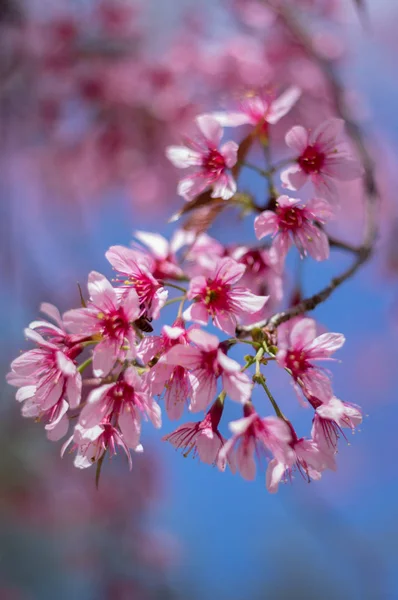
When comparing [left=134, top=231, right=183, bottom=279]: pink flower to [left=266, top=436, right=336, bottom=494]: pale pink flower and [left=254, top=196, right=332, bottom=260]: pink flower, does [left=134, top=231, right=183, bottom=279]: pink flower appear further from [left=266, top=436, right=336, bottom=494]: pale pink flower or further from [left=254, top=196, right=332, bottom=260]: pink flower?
[left=266, top=436, right=336, bottom=494]: pale pink flower

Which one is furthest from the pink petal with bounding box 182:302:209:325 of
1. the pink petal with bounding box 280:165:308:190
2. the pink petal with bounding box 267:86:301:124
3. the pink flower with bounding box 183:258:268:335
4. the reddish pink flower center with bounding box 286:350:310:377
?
the pink petal with bounding box 267:86:301:124

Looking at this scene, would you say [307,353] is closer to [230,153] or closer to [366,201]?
[230,153]

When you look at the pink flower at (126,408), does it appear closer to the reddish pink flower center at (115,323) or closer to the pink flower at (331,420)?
the reddish pink flower center at (115,323)

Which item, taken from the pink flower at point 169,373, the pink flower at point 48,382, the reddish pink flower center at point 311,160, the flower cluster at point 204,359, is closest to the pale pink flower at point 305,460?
the flower cluster at point 204,359

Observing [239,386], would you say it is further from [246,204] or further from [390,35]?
[390,35]

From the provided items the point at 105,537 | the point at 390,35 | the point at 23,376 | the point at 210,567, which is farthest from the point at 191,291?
the point at 390,35

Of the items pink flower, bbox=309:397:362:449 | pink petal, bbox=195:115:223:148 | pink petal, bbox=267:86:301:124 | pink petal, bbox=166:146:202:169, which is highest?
pink petal, bbox=267:86:301:124

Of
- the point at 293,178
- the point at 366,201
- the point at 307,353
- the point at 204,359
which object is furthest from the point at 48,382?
the point at 366,201
